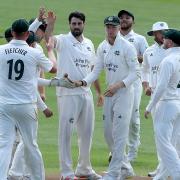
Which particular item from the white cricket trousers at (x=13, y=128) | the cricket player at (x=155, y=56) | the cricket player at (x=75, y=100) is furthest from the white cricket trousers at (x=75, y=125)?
the white cricket trousers at (x=13, y=128)

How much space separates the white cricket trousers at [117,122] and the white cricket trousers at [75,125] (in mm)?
406

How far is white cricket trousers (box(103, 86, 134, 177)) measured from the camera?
13445mm

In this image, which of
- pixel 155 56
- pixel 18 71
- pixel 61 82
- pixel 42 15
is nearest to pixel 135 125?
pixel 155 56

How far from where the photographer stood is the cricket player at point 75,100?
1377 centimetres

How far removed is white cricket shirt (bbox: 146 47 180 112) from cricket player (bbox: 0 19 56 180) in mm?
1616

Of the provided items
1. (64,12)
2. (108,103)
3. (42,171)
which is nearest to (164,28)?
(108,103)

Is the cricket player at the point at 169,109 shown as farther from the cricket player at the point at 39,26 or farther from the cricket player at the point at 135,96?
the cricket player at the point at 135,96

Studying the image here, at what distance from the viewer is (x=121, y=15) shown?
15.9 m

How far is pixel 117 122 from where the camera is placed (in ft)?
44.2

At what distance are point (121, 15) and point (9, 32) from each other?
283 centimetres

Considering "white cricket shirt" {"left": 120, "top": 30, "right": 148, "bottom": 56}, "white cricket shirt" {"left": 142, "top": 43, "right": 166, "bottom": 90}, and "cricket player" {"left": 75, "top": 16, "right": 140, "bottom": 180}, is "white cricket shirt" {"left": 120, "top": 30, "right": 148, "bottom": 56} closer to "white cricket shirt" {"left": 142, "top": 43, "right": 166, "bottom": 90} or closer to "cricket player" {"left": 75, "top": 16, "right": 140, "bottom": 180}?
"white cricket shirt" {"left": 142, "top": 43, "right": 166, "bottom": 90}

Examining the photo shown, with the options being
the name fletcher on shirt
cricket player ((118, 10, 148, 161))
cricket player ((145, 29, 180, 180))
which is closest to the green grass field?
cricket player ((118, 10, 148, 161))

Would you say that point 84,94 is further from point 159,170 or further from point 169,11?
point 169,11

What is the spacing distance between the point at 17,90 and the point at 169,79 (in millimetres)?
2128
